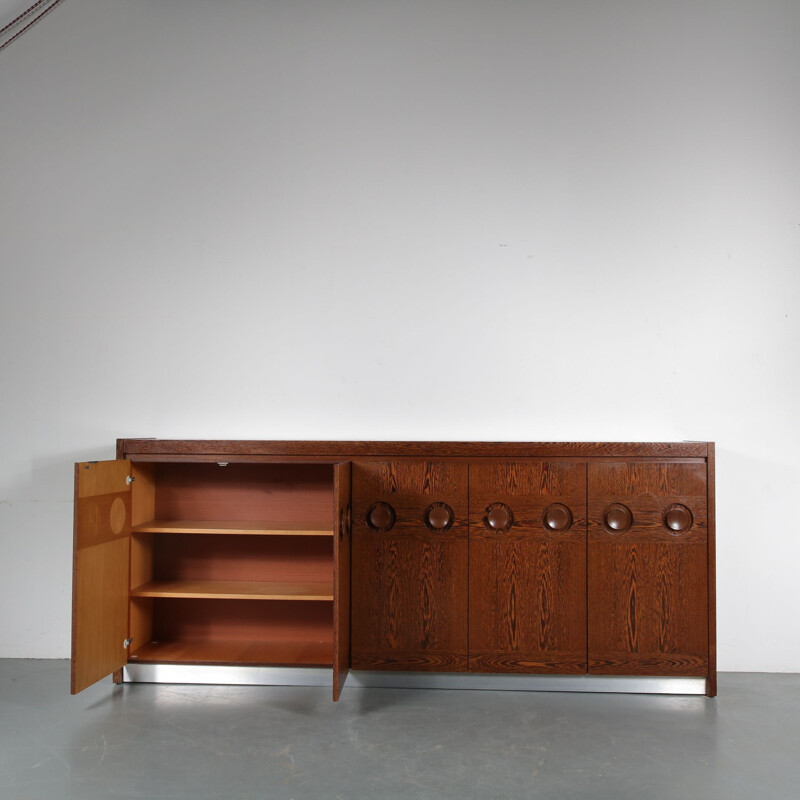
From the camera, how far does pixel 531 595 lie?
3.27m

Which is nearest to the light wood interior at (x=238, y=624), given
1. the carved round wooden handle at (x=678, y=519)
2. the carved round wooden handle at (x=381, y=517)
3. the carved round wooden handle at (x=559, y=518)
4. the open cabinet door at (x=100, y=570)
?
the open cabinet door at (x=100, y=570)

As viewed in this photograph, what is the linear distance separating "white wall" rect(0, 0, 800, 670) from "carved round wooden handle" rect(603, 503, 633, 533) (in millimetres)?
473

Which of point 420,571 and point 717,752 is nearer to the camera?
point 717,752

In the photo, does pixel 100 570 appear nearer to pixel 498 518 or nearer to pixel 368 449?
pixel 368 449

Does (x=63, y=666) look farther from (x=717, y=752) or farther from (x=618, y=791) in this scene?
(x=717, y=752)

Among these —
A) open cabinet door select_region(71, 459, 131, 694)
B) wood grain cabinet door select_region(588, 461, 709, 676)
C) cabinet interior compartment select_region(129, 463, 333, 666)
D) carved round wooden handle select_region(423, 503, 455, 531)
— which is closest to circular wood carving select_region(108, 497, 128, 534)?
open cabinet door select_region(71, 459, 131, 694)

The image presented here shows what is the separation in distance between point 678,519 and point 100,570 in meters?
2.53

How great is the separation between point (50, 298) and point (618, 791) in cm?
345

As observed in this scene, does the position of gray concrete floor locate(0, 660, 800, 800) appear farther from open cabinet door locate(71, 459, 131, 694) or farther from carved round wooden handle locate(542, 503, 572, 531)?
carved round wooden handle locate(542, 503, 572, 531)

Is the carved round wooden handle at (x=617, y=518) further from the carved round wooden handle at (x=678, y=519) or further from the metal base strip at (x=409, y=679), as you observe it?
the metal base strip at (x=409, y=679)

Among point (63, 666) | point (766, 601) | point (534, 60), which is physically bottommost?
point (63, 666)

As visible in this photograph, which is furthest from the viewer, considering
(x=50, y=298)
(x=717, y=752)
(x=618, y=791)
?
(x=50, y=298)

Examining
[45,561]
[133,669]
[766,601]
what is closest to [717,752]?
[766,601]

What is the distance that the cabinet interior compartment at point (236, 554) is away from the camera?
11.6 feet
